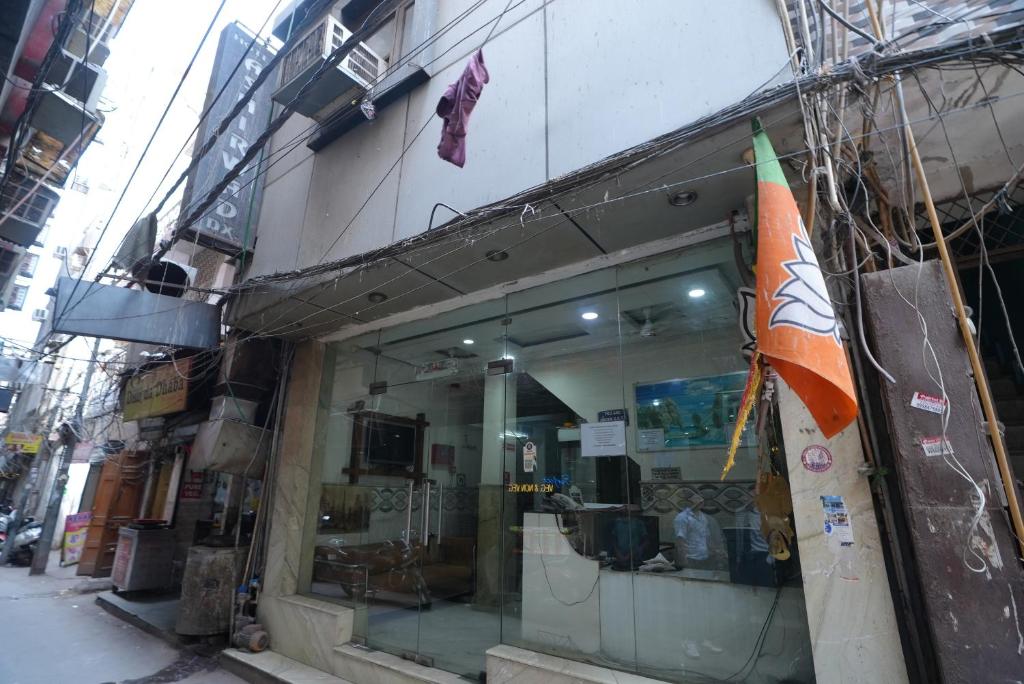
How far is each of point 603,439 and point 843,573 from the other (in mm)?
1980

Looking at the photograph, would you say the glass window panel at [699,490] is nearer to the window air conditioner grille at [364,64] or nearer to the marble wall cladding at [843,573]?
the marble wall cladding at [843,573]

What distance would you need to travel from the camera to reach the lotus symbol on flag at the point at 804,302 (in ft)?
7.17

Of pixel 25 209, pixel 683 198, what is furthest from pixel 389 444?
pixel 25 209

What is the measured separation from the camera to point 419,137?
516 cm

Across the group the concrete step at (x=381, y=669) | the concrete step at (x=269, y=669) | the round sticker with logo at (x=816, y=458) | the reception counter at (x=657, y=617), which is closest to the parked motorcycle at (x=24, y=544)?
the concrete step at (x=269, y=669)

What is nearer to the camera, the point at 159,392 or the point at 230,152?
the point at 230,152

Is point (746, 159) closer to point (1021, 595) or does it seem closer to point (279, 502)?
point (1021, 595)

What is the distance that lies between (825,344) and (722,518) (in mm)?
2148

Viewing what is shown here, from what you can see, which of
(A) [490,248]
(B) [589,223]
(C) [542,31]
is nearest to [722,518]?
(B) [589,223]

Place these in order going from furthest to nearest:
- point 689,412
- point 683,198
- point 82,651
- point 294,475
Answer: point 294,475
point 82,651
point 689,412
point 683,198

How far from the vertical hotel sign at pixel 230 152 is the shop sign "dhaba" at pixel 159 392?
199 cm

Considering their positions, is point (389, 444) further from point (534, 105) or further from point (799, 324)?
point (799, 324)

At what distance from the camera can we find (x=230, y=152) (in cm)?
659

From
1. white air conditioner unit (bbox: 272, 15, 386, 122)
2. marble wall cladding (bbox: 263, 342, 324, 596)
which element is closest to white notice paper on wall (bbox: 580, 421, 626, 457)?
marble wall cladding (bbox: 263, 342, 324, 596)
